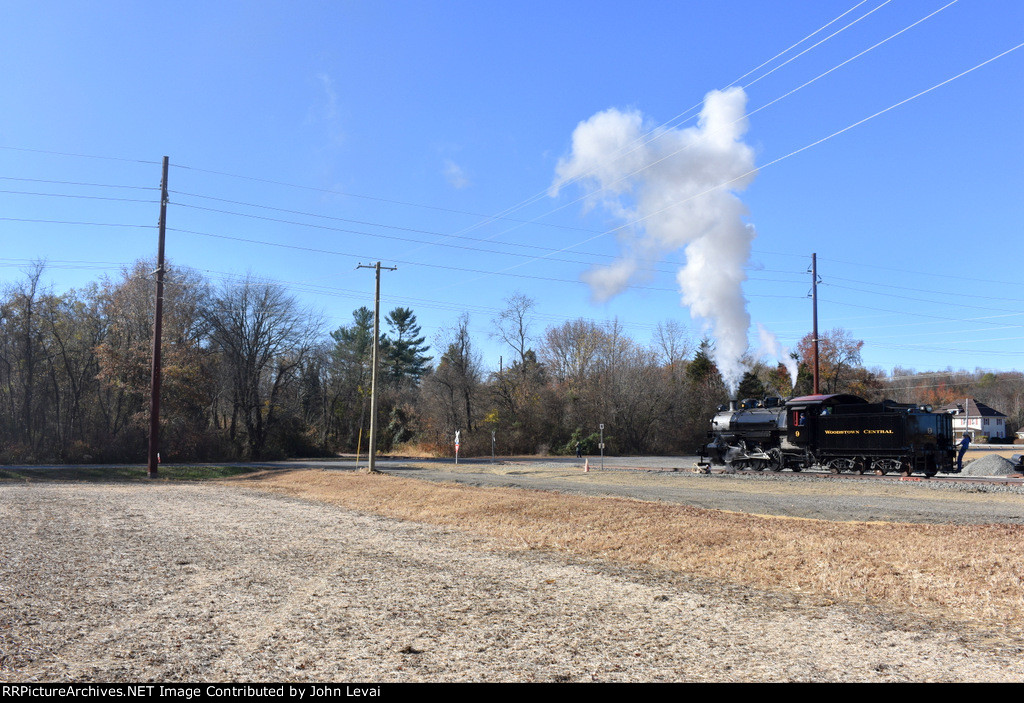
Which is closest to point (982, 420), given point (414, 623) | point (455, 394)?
point (455, 394)

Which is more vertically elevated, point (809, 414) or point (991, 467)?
point (809, 414)

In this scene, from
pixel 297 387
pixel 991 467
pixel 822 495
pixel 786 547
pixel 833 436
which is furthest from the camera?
pixel 297 387

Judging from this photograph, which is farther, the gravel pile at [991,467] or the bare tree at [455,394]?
the bare tree at [455,394]

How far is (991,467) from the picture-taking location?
96.2 ft

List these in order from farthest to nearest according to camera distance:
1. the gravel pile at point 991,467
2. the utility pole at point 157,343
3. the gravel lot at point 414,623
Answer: the utility pole at point 157,343 < the gravel pile at point 991,467 < the gravel lot at point 414,623

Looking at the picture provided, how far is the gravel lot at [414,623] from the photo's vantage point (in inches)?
219

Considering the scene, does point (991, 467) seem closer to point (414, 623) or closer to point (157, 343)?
point (414, 623)

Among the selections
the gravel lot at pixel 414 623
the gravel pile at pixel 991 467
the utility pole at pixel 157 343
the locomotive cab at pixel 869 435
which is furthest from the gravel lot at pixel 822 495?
the utility pole at pixel 157 343

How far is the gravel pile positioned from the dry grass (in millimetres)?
20157

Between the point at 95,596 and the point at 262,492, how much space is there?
1697 centimetres

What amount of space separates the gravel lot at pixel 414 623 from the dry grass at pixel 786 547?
821mm

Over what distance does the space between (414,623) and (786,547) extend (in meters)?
6.29

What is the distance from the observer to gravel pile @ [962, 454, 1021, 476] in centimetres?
2886

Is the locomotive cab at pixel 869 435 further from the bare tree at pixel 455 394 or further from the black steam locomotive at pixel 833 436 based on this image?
the bare tree at pixel 455 394
